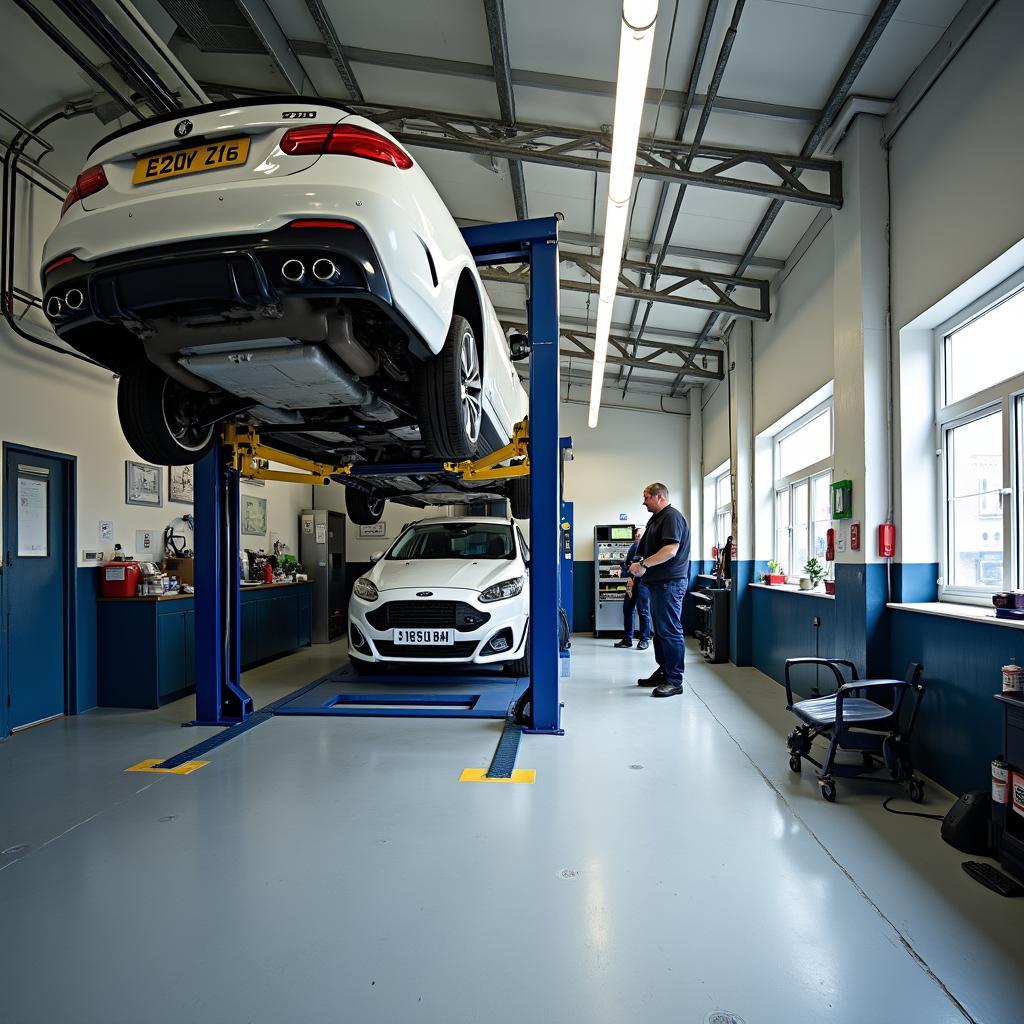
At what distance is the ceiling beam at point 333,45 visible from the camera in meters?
4.07

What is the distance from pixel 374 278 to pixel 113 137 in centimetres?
111

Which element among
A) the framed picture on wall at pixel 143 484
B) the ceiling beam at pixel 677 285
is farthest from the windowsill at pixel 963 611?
the framed picture on wall at pixel 143 484

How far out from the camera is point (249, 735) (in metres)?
4.00

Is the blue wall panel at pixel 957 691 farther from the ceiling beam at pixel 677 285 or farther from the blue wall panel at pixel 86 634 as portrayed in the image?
the blue wall panel at pixel 86 634

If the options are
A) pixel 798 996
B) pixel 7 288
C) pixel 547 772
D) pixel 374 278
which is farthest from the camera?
pixel 7 288

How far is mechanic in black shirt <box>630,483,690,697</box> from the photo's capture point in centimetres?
525

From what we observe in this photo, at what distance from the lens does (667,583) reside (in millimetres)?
5262

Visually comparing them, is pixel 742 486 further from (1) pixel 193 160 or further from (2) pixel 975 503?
(1) pixel 193 160

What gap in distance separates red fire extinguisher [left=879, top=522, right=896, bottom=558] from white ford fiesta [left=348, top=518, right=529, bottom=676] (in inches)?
97.7

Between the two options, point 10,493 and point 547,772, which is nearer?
point 547,772

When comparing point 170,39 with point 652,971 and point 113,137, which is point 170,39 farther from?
point 652,971

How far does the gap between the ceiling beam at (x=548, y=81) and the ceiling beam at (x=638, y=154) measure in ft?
1.06

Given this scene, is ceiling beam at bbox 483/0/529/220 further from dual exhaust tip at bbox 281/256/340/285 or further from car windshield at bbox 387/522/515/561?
car windshield at bbox 387/522/515/561

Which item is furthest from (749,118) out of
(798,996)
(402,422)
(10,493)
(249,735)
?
(10,493)
